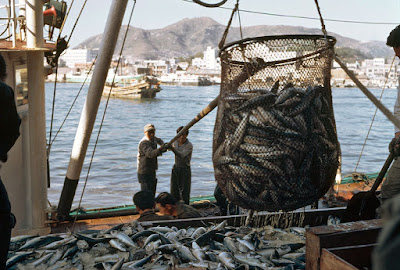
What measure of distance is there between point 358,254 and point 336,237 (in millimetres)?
163

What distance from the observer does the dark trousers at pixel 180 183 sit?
874cm

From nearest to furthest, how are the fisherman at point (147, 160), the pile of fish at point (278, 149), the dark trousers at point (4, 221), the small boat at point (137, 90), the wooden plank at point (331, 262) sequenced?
the wooden plank at point (331, 262) < the dark trousers at point (4, 221) < the pile of fish at point (278, 149) < the fisherman at point (147, 160) < the small boat at point (137, 90)

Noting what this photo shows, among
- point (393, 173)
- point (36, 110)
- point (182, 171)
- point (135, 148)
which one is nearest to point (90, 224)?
point (182, 171)

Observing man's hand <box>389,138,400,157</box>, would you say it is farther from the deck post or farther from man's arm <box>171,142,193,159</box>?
man's arm <box>171,142,193,159</box>

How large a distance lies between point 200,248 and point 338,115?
53.5 meters

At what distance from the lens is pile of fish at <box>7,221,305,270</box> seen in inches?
142

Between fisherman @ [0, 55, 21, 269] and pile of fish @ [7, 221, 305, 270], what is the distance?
0.61 metres

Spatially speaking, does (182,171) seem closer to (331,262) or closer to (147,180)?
(147,180)

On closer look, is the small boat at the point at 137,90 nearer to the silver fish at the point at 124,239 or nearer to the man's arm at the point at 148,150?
the man's arm at the point at 148,150

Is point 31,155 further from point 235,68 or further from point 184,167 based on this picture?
point 235,68

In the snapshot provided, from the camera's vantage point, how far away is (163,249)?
377 centimetres

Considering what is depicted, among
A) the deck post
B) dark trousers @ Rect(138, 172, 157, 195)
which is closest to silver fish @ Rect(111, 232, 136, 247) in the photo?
the deck post

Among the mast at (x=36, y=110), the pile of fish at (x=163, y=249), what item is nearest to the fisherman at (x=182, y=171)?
the mast at (x=36, y=110)

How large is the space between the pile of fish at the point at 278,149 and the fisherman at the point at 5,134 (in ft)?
4.72
